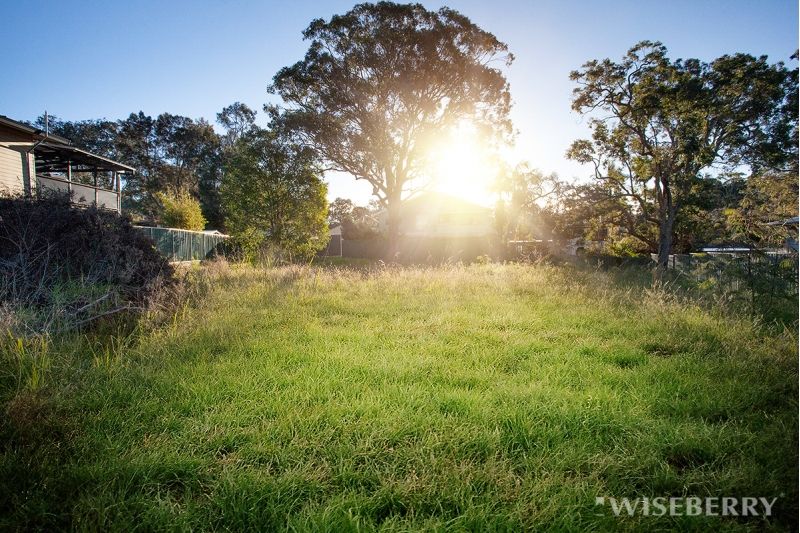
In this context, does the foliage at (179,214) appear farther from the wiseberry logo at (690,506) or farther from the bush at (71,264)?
the wiseberry logo at (690,506)

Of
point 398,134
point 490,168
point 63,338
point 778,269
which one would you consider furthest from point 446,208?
point 63,338

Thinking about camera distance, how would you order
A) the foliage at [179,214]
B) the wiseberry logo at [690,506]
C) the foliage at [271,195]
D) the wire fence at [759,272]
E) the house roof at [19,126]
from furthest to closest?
1. the foliage at [179,214]
2. the foliage at [271,195]
3. the house roof at [19,126]
4. the wire fence at [759,272]
5. the wiseberry logo at [690,506]

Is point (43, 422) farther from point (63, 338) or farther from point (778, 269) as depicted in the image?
point (778, 269)

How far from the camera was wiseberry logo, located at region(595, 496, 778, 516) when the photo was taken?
1697 mm

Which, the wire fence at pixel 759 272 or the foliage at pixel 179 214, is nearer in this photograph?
the wire fence at pixel 759 272

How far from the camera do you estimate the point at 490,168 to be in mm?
22188

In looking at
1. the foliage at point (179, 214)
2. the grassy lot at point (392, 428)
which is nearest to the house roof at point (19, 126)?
the grassy lot at point (392, 428)

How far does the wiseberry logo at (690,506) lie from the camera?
5.57 ft

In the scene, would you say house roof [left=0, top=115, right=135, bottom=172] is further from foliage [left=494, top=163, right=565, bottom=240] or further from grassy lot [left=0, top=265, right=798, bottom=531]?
foliage [left=494, top=163, right=565, bottom=240]

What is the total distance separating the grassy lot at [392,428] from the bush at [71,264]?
94 cm

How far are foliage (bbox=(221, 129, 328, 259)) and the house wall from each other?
6.24 meters

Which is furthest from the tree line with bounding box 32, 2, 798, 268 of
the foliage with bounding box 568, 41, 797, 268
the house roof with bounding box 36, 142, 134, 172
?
the house roof with bounding box 36, 142, 134, 172

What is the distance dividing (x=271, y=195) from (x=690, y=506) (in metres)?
16.4

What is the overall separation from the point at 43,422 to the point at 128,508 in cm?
118
